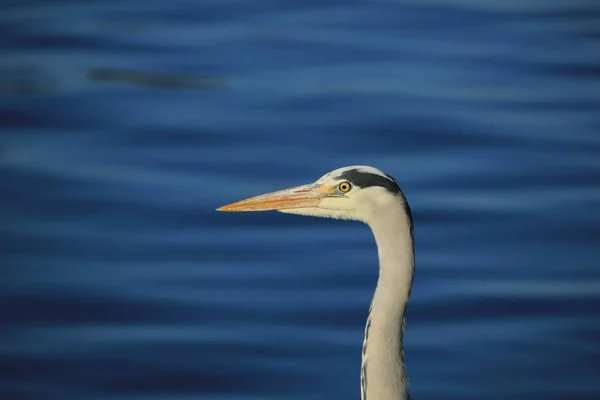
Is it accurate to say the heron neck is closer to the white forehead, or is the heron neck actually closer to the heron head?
the heron head

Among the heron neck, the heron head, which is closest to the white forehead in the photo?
the heron head

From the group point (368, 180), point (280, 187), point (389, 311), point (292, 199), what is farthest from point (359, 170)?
point (280, 187)

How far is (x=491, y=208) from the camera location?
399 inches

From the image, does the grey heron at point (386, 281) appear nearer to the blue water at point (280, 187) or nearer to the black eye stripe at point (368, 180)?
the black eye stripe at point (368, 180)

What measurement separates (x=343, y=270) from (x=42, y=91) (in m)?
4.53

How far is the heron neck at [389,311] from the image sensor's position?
18.9ft

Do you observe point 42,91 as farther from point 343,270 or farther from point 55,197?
point 343,270

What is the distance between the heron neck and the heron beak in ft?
1.23

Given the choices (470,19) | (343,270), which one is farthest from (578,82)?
(343,270)

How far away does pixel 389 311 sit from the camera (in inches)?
227

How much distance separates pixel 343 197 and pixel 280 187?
4.23 meters

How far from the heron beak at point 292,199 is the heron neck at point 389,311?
37 centimetres

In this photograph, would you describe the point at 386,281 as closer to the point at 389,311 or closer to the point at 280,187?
the point at 389,311

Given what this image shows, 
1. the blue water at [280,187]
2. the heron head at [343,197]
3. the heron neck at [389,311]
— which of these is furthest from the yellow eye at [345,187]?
the blue water at [280,187]
